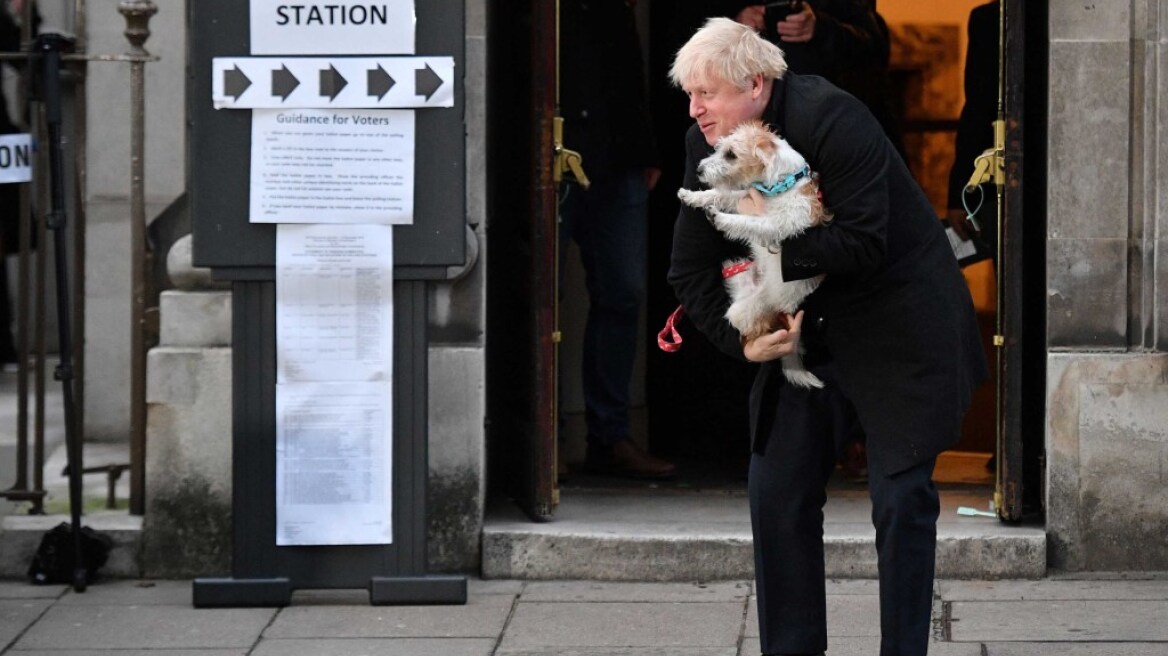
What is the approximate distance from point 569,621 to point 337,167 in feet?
5.04

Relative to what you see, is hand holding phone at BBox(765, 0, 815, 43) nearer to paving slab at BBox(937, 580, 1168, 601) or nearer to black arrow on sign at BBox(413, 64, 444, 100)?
black arrow on sign at BBox(413, 64, 444, 100)

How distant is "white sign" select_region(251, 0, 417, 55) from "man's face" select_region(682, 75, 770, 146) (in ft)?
5.24

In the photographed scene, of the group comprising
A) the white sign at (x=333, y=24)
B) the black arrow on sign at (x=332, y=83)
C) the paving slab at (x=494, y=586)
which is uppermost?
the white sign at (x=333, y=24)

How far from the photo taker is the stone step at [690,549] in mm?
6023

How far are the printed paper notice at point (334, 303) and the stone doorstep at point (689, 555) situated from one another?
0.84 m

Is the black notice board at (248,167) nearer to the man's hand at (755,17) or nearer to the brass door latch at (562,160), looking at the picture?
the brass door latch at (562,160)

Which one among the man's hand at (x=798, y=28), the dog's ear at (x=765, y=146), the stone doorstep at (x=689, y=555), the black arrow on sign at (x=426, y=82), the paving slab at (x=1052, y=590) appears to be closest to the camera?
the dog's ear at (x=765, y=146)

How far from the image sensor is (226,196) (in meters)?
5.60

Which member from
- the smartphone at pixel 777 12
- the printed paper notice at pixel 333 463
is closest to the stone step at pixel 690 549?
the printed paper notice at pixel 333 463

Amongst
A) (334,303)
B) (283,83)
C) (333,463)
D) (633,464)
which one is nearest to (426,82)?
(283,83)

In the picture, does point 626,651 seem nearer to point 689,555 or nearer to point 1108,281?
point 689,555

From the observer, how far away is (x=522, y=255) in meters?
6.38

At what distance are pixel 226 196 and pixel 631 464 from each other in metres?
2.25

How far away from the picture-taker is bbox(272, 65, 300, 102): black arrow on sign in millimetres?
5578
